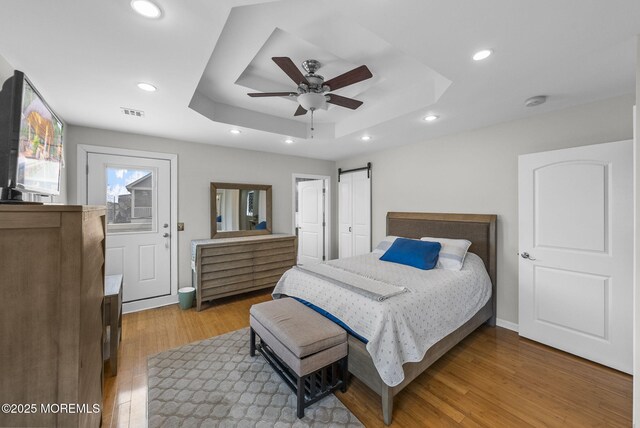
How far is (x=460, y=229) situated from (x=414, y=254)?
834 mm

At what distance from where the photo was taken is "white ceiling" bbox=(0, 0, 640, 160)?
4.27ft

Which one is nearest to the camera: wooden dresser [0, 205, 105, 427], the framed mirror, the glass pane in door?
wooden dresser [0, 205, 105, 427]

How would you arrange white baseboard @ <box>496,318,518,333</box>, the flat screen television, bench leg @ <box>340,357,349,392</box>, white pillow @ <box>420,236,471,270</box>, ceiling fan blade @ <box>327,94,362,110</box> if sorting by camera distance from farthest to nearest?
white baseboard @ <box>496,318,518,333</box> → white pillow @ <box>420,236,471,270</box> → ceiling fan blade @ <box>327,94,362,110</box> → bench leg @ <box>340,357,349,392</box> → the flat screen television

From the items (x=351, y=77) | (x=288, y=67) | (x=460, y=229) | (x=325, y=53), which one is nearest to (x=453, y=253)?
(x=460, y=229)

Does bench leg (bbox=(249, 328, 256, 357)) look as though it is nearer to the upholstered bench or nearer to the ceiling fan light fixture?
the upholstered bench

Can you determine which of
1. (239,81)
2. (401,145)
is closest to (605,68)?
(401,145)

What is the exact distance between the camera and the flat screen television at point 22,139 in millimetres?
999

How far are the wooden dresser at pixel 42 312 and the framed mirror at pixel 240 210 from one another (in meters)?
2.99

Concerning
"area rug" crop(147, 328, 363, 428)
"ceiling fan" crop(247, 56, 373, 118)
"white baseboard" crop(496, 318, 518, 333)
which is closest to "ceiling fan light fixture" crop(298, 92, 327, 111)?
"ceiling fan" crop(247, 56, 373, 118)

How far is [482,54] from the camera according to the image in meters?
1.65

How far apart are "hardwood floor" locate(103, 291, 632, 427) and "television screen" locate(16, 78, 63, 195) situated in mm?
1547

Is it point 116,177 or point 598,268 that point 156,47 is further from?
point 598,268

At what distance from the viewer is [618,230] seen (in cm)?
214

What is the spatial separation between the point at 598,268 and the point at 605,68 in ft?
5.32
